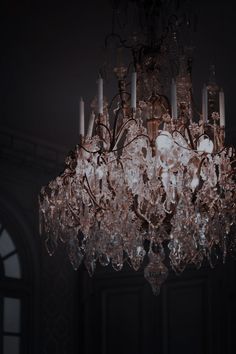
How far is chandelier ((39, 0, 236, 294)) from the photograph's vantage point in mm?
4156

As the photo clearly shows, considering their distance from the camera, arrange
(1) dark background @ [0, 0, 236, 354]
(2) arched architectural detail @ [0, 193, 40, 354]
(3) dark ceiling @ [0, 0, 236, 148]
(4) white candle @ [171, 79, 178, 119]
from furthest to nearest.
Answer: (2) arched architectural detail @ [0, 193, 40, 354] < (1) dark background @ [0, 0, 236, 354] < (3) dark ceiling @ [0, 0, 236, 148] < (4) white candle @ [171, 79, 178, 119]

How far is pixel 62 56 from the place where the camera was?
5.09 metres

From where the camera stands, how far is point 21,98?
5.83 m

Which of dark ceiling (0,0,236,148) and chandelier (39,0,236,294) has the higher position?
dark ceiling (0,0,236,148)

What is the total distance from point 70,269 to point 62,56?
280 centimetres

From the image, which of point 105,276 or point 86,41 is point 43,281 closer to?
point 105,276

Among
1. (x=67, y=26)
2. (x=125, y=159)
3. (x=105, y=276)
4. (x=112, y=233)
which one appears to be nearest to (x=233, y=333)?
(x=105, y=276)

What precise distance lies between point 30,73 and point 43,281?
2.34 meters

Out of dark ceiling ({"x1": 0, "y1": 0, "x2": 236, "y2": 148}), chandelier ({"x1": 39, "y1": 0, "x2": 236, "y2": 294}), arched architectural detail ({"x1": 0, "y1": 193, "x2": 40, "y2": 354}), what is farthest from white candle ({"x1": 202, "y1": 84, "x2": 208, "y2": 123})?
arched architectural detail ({"x1": 0, "y1": 193, "x2": 40, "y2": 354})

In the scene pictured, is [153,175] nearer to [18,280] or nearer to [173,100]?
[173,100]

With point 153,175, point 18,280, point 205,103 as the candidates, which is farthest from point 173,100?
point 18,280

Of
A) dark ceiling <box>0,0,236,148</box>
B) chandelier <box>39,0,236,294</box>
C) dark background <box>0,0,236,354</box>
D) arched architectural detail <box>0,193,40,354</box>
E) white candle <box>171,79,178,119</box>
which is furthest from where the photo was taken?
arched architectural detail <box>0,193,40,354</box>

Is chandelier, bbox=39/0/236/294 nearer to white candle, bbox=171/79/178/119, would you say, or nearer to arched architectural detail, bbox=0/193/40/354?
white candle, bbox=171/79/178/119

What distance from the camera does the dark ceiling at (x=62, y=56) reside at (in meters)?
4.48
